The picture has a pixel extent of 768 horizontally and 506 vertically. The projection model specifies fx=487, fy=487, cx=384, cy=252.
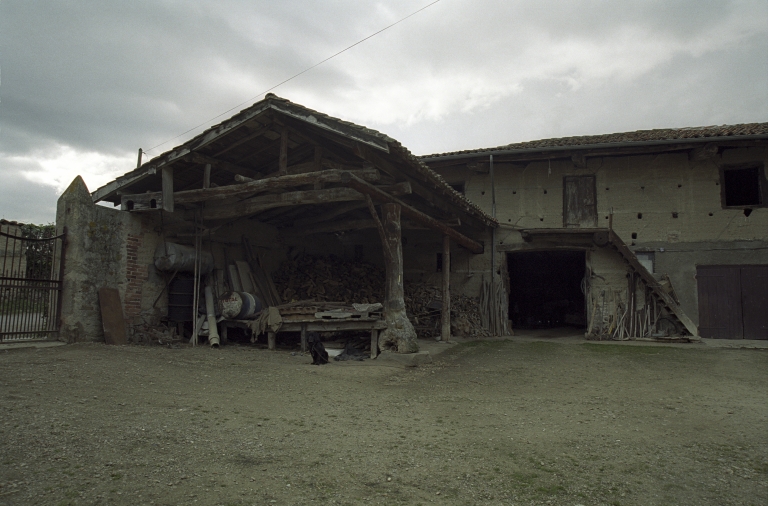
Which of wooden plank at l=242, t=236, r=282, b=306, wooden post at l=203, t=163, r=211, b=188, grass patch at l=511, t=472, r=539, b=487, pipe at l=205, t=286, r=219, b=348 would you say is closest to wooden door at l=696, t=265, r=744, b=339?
wooden plank at l=242, t=236, r=282, b=306

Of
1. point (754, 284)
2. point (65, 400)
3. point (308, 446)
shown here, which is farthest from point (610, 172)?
point (65, 400)

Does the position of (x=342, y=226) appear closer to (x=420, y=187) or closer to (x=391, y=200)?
(x=420, y=187)

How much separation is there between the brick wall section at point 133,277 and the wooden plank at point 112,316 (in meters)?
0.21

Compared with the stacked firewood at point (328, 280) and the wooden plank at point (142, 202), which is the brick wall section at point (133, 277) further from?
the stacked firewood at point (328, 280)

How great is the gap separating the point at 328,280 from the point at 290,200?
4054 mm

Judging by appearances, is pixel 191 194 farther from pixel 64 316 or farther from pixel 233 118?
pixel 64 316

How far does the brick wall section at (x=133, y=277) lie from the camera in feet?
29.3

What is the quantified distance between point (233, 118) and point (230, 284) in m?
3.81

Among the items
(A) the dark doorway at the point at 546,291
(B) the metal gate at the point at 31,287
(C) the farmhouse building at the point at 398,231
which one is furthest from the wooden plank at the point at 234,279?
(A) the dark doorway at the point at 546,291

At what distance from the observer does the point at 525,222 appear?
1397cm

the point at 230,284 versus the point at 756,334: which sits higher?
the point at 230,284

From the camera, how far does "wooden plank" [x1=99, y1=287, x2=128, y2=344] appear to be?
8359 millimetres

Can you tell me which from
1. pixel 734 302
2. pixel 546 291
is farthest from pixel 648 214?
pixel 546 291

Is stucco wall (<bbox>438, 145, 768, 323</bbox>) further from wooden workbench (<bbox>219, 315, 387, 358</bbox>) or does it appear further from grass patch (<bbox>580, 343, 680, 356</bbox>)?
wooden workbench (<bbox>219, 315, 387, 358</bbox>)
